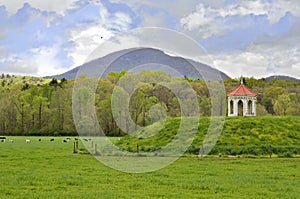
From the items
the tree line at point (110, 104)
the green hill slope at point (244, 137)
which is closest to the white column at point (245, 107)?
the green hill slope at point (244, 137)

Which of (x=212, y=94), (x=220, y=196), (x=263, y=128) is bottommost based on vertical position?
(x=220, y=196)

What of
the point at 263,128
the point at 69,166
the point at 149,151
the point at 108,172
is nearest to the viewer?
the point at 108,172

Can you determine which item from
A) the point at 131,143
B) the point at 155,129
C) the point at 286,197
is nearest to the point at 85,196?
the point at 286,197

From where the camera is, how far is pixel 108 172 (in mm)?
29781

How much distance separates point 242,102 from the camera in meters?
58.3

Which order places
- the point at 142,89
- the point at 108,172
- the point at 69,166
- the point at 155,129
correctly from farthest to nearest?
the point at 142,89, the point at 155,129, the point at 69,166, the point at 108,172

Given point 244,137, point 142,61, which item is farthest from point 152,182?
point 244,137

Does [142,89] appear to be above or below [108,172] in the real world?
above

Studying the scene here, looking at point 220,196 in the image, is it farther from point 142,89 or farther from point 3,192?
point 142,89

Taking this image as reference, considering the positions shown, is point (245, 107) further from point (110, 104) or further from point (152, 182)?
point (110, 104)

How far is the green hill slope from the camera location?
1763 inches

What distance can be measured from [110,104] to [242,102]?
5596 cm

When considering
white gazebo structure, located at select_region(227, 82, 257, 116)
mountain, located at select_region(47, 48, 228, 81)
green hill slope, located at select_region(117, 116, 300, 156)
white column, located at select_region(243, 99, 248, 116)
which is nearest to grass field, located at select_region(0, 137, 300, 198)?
mountain, located at select_region(47, 48, 228, 81)

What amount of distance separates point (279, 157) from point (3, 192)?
93.5ft
